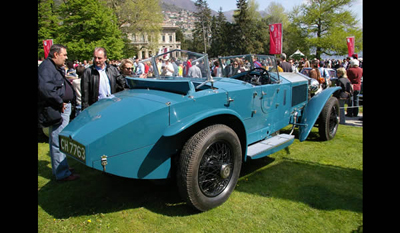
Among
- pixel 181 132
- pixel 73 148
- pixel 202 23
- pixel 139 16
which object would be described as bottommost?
pixel 73 148

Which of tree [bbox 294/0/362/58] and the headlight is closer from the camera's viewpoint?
the headlight

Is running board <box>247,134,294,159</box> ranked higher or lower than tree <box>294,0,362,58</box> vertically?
lower

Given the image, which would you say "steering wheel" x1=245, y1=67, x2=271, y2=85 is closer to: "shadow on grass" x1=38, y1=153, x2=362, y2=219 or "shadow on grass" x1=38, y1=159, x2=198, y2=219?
"shadow on grass" x1=38, y1=153, x2=362, y2=219

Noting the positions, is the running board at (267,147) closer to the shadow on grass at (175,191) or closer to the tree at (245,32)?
the shadow on grass at (175,191)

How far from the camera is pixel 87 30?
31.5m

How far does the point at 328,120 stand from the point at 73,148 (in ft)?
15.5

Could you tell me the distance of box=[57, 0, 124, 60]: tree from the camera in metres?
30.7

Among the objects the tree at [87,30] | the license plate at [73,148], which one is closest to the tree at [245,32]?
the tree at [87,30]

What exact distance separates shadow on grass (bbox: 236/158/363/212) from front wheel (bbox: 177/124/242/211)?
53 centimetres

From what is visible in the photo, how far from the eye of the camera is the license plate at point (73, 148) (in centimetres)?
248

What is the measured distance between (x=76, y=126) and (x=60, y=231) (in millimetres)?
1080

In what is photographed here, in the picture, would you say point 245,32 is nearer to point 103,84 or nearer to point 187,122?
point 103,84

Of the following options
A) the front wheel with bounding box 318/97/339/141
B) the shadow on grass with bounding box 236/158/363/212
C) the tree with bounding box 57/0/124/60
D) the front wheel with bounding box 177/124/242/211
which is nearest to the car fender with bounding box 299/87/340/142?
the front wheel with bounding box 318/97/339/141

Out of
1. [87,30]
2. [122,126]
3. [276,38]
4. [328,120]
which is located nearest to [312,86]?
[328,120]
